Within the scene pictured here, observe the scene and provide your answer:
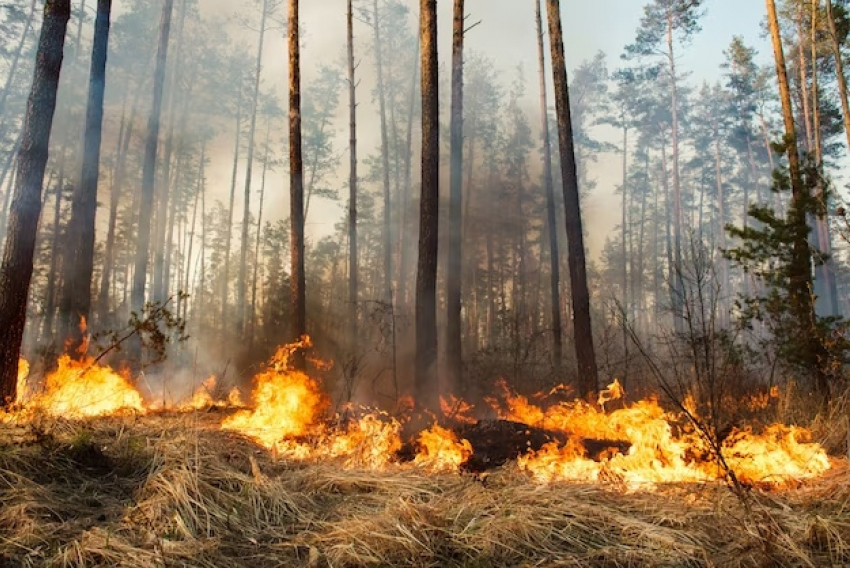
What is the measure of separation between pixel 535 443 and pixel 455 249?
24.7ft

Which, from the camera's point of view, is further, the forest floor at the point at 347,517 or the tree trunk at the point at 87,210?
the tree trunk at the point at 87,210

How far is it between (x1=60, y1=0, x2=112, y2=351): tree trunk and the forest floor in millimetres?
8092

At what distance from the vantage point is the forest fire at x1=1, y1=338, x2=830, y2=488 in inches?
204

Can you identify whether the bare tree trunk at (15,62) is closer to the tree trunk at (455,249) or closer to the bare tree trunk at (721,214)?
the tree trunk at (455,249)

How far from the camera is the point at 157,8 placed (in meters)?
25.8

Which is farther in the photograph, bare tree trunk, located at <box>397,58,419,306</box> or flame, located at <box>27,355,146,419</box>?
bare tree trunk, located at <box>397,58,419,306</box>

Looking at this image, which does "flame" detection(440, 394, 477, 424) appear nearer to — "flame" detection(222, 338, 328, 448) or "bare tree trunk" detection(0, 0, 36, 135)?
"flame" detection(222, 338, 328, 448)

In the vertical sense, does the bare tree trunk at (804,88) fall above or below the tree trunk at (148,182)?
above

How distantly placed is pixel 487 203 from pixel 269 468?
31.0 meters

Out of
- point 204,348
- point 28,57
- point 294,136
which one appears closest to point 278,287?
point 204,348

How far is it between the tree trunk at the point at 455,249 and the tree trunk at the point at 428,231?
298cm

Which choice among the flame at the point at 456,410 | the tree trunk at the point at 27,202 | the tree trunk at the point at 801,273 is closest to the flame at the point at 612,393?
the flame at the point at 456,410

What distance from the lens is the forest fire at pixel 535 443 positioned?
5.18 meters

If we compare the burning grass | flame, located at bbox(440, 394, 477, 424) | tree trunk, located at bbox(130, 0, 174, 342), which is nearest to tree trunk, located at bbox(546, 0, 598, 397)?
flame, located at bbox(440, 394, 477, 424)
